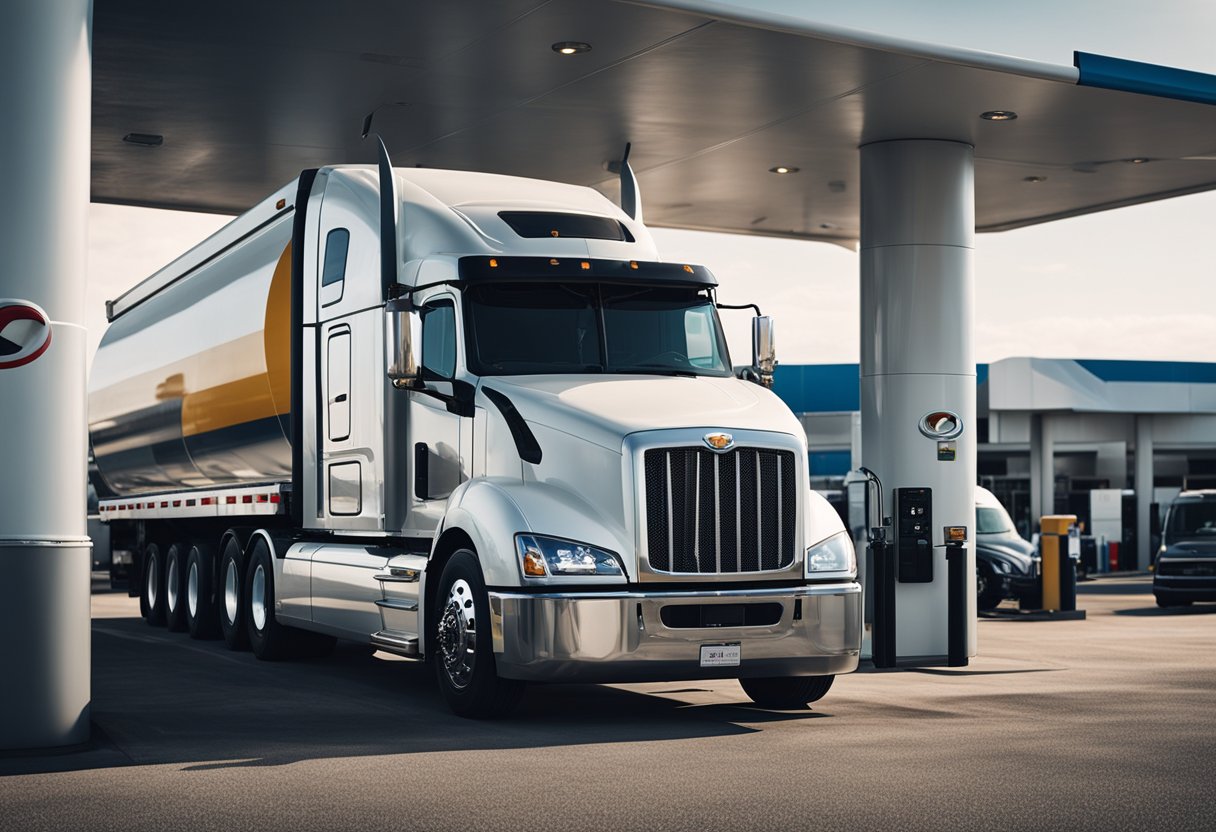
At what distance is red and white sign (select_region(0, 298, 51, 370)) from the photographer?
941 cm

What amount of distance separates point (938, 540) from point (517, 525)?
278 inches

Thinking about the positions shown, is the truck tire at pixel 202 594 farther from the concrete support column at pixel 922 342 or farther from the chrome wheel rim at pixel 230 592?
the concrete support column at pixel 922 342

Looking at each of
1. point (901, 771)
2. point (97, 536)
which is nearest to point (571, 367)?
point (901, 771)

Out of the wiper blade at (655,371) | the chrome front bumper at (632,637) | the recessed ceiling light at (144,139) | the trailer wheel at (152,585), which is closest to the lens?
the chrome front bumper at (632,637)

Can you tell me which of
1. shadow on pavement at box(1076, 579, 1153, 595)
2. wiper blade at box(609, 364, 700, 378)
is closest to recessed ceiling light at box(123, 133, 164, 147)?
wiper blade at box(609, 364, 700, 378)

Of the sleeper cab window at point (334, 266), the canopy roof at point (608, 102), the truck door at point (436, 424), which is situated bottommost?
the truck door at point (436, 424)

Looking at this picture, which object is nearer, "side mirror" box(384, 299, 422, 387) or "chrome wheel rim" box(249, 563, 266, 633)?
"side mirror" box(384, 299, 422, 387)

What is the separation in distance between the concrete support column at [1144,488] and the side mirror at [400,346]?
34680 mm

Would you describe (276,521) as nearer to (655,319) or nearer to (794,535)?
(655,319)

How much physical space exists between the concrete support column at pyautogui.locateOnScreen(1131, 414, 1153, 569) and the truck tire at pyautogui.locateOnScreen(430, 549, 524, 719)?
34.7 metres

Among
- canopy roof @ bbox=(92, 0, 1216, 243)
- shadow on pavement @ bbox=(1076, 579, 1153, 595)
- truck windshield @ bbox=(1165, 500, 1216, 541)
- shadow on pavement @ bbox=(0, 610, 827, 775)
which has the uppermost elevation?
canopy roof @ bbox=(92, 0, 1216, 243)

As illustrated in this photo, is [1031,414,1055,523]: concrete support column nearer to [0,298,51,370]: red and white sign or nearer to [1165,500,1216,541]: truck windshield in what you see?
[1165,500,1216,541]: truck windshield

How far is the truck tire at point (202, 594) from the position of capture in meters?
18.0

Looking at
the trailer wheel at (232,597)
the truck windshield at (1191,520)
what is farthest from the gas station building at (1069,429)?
the trailer wheel at (232,597)
